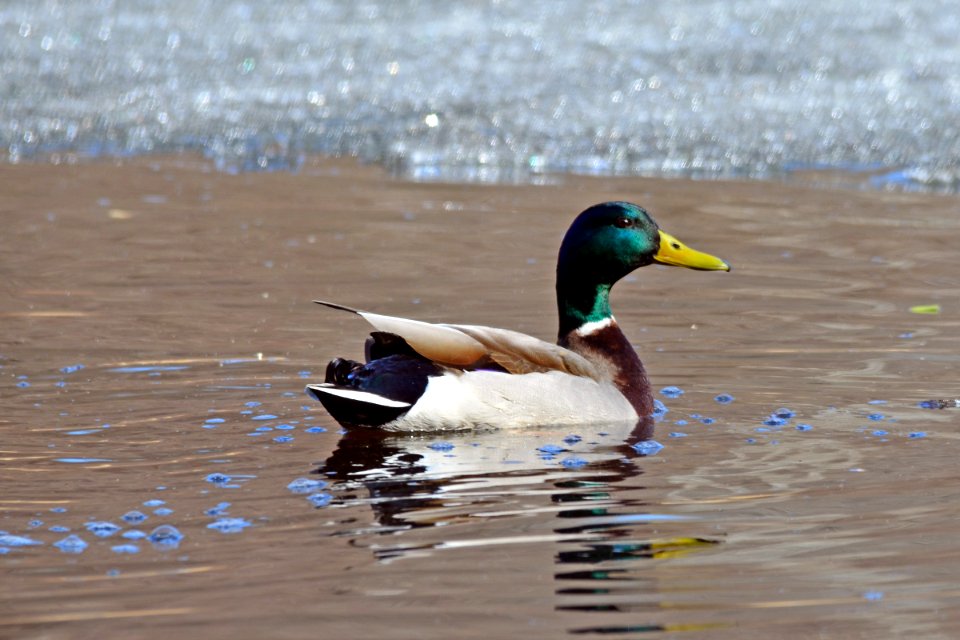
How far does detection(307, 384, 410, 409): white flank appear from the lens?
6258 millimetres

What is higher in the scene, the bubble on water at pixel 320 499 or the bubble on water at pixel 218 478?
the bubble on water at pixel 218 478

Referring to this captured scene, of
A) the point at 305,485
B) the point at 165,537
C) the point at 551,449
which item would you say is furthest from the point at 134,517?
the point at 551,449

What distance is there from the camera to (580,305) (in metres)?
7.46

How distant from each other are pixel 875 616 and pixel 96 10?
16.5 meters

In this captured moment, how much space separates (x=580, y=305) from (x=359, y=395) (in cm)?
153

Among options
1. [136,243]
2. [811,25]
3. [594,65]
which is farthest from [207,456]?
[811,25]

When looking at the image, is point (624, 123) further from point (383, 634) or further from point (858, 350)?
point (383, 634)

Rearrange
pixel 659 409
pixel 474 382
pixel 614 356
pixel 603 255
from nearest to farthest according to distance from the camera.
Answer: pixel 474 382 → pixel 659 409 → pixel 614 356 → pixel 603 255

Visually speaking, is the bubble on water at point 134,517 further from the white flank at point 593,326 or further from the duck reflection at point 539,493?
the white flank at point 593,326

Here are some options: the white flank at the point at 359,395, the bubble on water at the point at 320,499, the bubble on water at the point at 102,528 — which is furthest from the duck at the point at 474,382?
the bubble on water at the point at 102,528

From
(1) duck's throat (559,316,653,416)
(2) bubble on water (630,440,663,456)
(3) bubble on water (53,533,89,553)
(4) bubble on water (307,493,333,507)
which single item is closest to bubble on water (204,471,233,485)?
(4) bubble on water (307,493,333,507)

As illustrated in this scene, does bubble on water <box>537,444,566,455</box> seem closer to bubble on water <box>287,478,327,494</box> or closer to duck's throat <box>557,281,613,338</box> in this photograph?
bubble on water <box>287,478,327,494</box>

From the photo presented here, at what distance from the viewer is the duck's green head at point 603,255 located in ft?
24.3

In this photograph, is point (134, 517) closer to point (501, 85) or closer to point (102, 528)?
point (102, 528)
